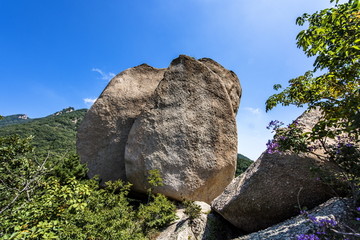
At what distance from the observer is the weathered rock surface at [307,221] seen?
12.2ft

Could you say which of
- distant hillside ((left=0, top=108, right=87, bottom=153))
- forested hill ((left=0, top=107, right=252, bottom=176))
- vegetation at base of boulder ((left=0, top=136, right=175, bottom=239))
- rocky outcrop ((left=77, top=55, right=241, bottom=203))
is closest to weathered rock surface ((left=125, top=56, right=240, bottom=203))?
rocky outcrop ((left=77, top=55, right=241, bottom=203))

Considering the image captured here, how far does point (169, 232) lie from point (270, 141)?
12.7ft

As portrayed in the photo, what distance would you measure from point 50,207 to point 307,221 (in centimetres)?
465

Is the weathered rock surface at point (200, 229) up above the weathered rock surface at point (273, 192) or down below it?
below

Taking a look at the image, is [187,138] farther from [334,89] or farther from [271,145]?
[334,89]

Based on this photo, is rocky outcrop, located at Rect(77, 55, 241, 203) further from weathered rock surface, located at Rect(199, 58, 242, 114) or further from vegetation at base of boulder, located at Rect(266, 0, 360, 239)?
vegetation at base of boulder, located at Rect(266, 0, 360, 239)

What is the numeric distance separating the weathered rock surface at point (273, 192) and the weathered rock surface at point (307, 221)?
1.40ft

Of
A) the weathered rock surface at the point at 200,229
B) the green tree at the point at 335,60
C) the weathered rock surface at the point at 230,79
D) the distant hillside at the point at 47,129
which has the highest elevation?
the distant hillside at the point at 47,129

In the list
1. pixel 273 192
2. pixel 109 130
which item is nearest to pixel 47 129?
pixel 109 130

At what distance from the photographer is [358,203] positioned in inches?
156

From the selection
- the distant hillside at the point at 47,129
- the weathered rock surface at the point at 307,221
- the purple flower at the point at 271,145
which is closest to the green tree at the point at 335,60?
the purple flower at the point at 271,145

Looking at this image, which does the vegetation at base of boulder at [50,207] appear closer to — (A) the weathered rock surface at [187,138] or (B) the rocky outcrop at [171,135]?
(A) the weathered rock surface at [187,138]

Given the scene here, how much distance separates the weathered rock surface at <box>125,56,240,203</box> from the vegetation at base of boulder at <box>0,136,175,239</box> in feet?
5.04

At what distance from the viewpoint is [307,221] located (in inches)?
153
